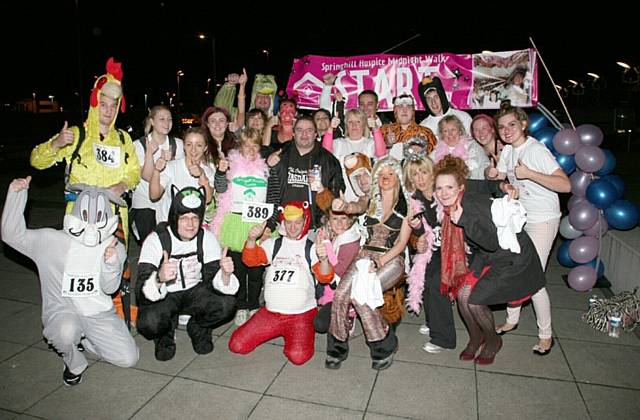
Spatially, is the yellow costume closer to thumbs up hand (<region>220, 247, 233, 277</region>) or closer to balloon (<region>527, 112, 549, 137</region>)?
thumbs up hand (<region>220, 247, 233, 277</region>)

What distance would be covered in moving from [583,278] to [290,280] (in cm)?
337

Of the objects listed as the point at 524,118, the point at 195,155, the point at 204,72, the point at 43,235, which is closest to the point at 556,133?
the point at 524,118

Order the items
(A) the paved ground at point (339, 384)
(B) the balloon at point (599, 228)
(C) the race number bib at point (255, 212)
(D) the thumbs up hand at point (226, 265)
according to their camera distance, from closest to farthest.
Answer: (A) the paved ground at point (339, 384) → (D) the thumbs up hand at point (226, 265) → (C) the race number bib at point (255, 212) → (B) the balloon at point (599, 228)

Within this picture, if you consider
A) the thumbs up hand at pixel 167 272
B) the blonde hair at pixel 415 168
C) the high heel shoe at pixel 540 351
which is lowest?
the high heel shoe at pixel 540 351

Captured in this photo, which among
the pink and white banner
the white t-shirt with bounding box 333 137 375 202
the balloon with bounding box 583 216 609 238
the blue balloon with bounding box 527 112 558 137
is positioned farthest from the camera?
the pink and white banner

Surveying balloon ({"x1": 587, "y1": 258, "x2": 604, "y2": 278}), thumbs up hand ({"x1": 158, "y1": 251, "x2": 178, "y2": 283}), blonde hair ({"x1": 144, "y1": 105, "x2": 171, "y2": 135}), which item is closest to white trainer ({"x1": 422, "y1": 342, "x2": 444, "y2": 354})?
thumbs up hand ({"x1": 158, "y1": 251, "x2": 178, "y2": 283})

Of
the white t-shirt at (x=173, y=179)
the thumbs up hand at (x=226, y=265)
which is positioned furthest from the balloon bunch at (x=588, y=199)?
the white t-shirt at (x=173, y=179)

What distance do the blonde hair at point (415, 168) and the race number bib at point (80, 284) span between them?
8.76ft

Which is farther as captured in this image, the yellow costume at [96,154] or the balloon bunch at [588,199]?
the balloon bunch at [588,199]

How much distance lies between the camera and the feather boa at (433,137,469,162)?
182 inches

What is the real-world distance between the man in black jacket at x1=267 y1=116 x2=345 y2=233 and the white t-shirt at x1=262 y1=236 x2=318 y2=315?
502 millimetres

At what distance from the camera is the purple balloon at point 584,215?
512 cm

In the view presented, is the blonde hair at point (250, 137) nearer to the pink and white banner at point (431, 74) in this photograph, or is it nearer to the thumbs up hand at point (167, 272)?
the thumbs up hand at point (167, 272)

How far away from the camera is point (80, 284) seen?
143 inches
